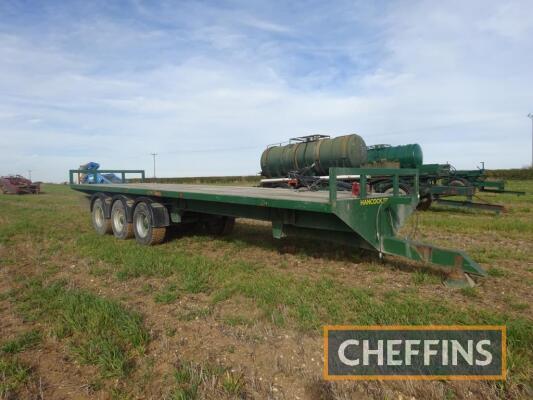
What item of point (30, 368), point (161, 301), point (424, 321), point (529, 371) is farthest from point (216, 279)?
point (529, 371)

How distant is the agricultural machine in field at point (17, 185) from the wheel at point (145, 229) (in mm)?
24426

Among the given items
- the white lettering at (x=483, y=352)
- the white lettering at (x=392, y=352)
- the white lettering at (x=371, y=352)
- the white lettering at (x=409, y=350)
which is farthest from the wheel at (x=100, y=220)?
the white lettering at (x=483, y=352)

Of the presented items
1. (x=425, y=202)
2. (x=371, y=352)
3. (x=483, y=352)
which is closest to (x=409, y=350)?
(x=371, y=352)

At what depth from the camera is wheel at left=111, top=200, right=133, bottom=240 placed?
779cm

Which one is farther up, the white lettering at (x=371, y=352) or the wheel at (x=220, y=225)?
the wheel at (x=220, y=225)

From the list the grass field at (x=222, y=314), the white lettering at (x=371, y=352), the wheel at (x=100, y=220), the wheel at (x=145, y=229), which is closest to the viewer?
the grass field at (x=222, y=314)

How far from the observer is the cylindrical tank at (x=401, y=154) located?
1329cm

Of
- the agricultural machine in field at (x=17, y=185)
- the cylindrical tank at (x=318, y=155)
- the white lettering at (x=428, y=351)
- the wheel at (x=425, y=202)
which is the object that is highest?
the cylindrical tank at (x=318, y=155)

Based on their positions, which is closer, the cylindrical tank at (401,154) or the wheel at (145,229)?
the wheel at (145,229)

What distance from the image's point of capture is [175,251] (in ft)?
21.5

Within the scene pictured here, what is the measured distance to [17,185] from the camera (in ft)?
86.7

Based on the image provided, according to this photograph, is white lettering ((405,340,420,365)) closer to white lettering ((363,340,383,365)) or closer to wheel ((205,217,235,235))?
white lettering ((363,340,383,365))

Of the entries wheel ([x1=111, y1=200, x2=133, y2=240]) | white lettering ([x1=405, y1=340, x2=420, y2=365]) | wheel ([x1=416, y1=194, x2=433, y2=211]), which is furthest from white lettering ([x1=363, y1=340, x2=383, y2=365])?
wheel ([x1=416, y1=194, x2=433, y2=211])

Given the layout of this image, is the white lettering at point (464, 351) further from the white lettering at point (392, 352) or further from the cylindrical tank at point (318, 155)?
the cylindrical tank at point (318, 155)
